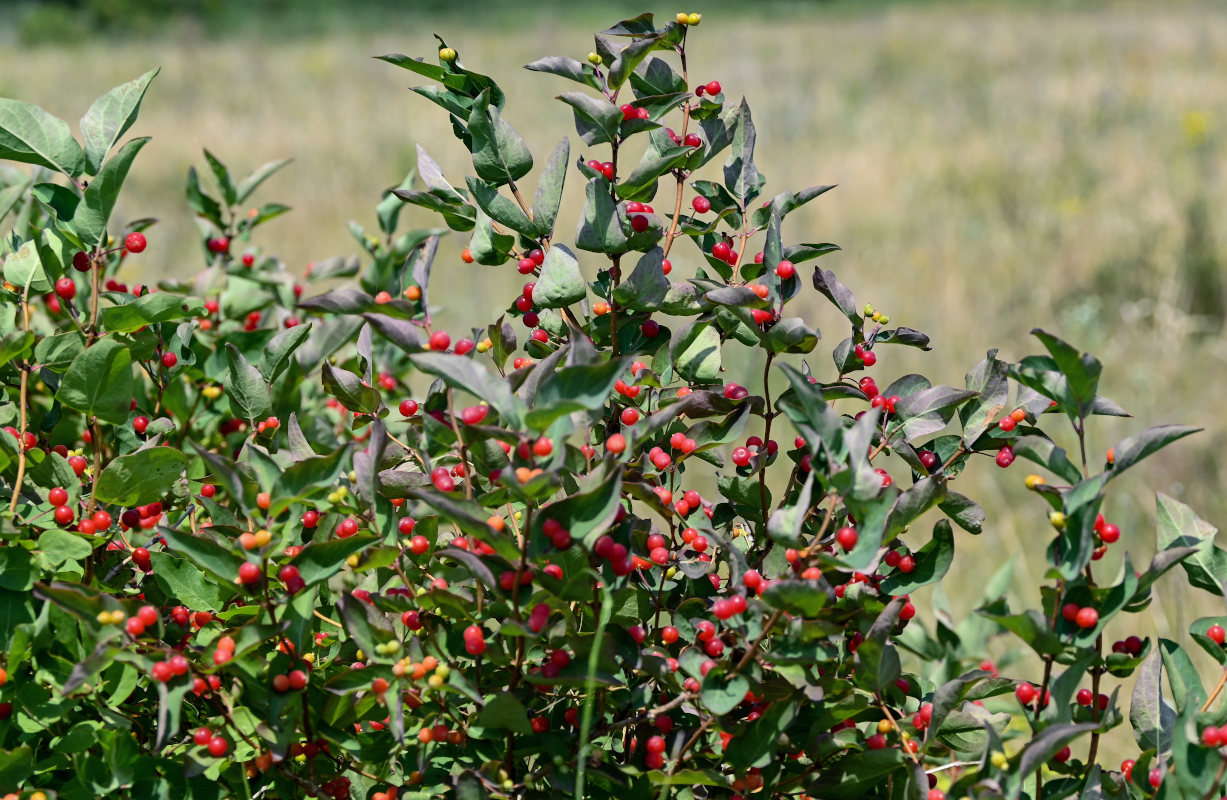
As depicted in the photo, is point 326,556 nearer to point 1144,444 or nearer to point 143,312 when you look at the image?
point 143,312

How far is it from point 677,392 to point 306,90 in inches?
446

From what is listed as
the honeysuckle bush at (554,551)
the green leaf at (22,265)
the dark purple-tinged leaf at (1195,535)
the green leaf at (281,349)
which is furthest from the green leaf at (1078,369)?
the green leaf at (22,265)

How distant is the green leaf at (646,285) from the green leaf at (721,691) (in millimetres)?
307

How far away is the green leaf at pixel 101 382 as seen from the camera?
859 mm

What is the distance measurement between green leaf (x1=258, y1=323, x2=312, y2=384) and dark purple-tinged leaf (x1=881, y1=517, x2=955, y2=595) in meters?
0.57

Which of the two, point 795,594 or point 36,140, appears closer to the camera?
point 795,594

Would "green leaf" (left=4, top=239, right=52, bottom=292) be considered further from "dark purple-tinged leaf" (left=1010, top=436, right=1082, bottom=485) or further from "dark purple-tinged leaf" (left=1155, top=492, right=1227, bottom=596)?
"dark purple-tinged leaf" (left=1155, top=492, right=1227, bottom=596)

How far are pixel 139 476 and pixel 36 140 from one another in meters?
0.31

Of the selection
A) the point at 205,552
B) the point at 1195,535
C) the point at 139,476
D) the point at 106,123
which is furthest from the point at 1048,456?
the point at 106,123

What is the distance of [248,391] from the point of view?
0.98m

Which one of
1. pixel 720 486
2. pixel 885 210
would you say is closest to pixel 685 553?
pixel 720 486

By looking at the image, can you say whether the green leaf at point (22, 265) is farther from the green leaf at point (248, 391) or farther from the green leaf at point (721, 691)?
the green leaf at point (721, 691)

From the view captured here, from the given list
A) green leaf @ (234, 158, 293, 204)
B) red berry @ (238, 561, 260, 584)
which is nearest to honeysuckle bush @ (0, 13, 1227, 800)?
red berry @ (238, 561, 260, 584)

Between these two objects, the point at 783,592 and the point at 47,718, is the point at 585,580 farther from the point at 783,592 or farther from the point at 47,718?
the point at 47,718
